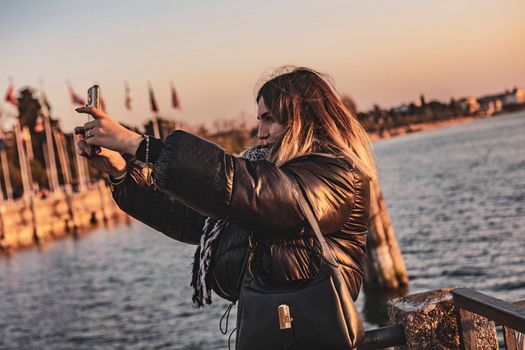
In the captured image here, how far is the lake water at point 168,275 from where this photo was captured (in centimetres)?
1873

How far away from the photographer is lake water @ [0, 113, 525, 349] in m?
18.7

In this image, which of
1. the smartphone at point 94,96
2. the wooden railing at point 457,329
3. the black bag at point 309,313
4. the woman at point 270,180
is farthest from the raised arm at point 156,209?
the wooden railing at point 457,329

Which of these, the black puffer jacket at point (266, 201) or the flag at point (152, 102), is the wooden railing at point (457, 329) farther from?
the flag at point (152, 102)

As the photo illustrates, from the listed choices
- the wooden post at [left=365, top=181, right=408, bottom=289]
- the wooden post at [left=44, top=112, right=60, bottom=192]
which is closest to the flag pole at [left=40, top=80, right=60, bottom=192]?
the wooden post at [left=44, top=112, right=60, bottom=192]

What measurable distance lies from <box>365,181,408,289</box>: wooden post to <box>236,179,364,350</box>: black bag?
11.7 meters

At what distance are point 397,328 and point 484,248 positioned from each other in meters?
20.5

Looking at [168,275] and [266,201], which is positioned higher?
[266,201]

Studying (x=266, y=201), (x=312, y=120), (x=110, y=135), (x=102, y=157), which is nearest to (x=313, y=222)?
(x=266, y=201)

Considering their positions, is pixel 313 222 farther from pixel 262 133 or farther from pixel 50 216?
pixel 50 216

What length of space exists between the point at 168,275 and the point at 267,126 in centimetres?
2652

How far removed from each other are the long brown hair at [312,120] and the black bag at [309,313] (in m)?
0.34

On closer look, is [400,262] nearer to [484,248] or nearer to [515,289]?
[515,289]

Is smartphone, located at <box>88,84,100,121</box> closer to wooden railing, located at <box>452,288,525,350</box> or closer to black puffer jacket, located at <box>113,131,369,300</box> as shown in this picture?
black puffer jacket, located at <box>113,131,369,300</box>

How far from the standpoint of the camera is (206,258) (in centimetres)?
273
